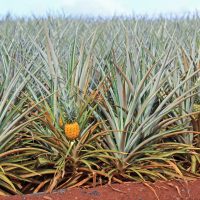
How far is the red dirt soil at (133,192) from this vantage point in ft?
6.09

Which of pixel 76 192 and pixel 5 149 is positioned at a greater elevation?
pixel 5 149

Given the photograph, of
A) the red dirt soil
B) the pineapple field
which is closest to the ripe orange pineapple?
the pineapple field

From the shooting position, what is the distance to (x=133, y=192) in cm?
192

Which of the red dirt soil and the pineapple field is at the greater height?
the pineapple field

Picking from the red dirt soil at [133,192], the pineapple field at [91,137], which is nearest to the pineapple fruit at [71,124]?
the pineapple field at [91,137]

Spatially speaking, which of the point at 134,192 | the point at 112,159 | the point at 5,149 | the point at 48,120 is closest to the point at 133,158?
the point at 112,159

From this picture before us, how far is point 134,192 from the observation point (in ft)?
6.32

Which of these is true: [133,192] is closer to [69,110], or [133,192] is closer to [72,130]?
[72,130]

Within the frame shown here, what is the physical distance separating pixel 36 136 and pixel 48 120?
0.28ft

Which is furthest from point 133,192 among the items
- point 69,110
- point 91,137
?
point 69,110

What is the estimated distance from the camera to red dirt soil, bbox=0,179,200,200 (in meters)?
1.86

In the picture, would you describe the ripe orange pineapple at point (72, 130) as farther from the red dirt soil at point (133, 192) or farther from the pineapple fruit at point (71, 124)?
the red dirt soil at point (133, 192)

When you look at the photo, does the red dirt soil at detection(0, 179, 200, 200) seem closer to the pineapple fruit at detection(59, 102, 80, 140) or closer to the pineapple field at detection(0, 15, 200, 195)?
the pineapple field at detection(0, 15, 200, 195)

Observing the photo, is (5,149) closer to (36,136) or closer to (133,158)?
(36,136)
